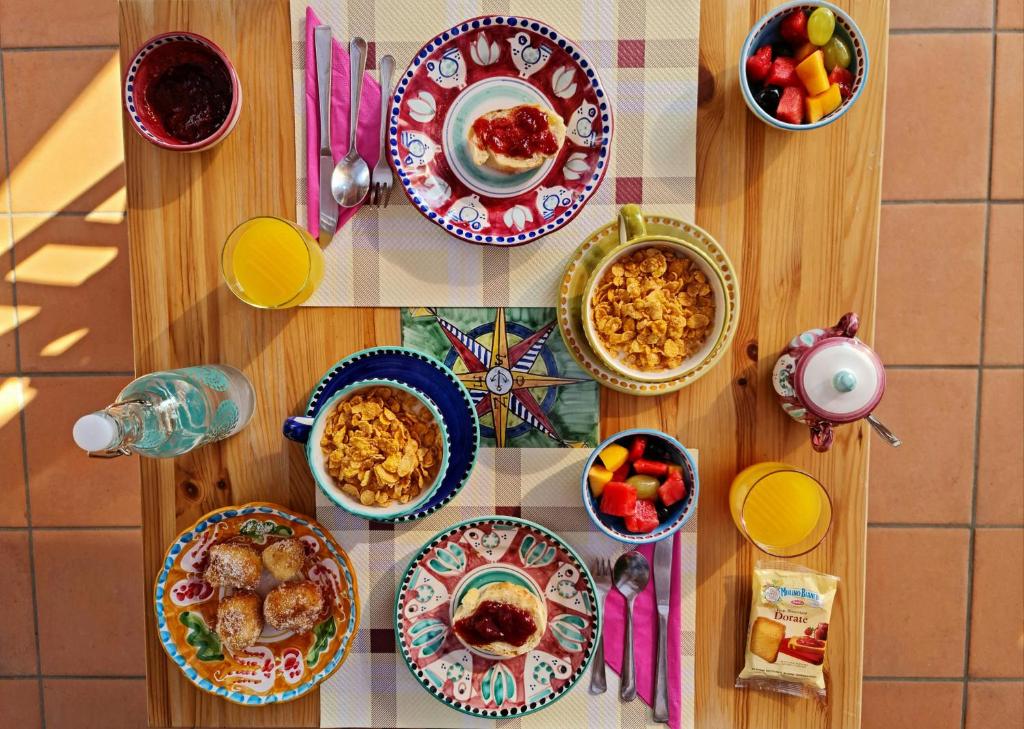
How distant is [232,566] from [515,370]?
0.54 metres

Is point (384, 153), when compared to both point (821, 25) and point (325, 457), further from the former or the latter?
point (821, 25)

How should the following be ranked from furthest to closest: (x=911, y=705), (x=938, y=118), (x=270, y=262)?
(x=911, y=705) < (x=938, y=118) < (x=270, y=262)

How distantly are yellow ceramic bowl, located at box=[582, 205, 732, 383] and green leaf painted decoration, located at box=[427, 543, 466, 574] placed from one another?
396mm

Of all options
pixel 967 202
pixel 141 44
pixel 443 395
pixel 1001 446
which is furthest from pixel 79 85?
pixel 1001 446

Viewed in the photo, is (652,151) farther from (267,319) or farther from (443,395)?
(267,319)

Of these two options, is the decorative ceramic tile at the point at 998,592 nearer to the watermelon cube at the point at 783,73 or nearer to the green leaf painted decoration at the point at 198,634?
the watermelon cube at the point at 783,73

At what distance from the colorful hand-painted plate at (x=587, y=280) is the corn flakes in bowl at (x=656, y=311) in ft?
0.10

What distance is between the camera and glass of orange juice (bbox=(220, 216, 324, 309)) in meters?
1.04

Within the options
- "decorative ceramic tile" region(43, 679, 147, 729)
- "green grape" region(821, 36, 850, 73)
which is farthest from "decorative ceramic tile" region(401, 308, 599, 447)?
"decorative ceramic tile" region(43, 679, 147, 729)

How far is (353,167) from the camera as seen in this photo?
1095 millimetres

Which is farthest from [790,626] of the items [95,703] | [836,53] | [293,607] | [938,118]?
[95,703]

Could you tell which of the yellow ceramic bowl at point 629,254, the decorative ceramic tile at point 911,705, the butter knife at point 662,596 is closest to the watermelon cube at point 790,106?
the yellow ceramic bowl at point 629,254

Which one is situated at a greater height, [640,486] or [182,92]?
[182,92]

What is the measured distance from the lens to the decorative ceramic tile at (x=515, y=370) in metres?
1.12
